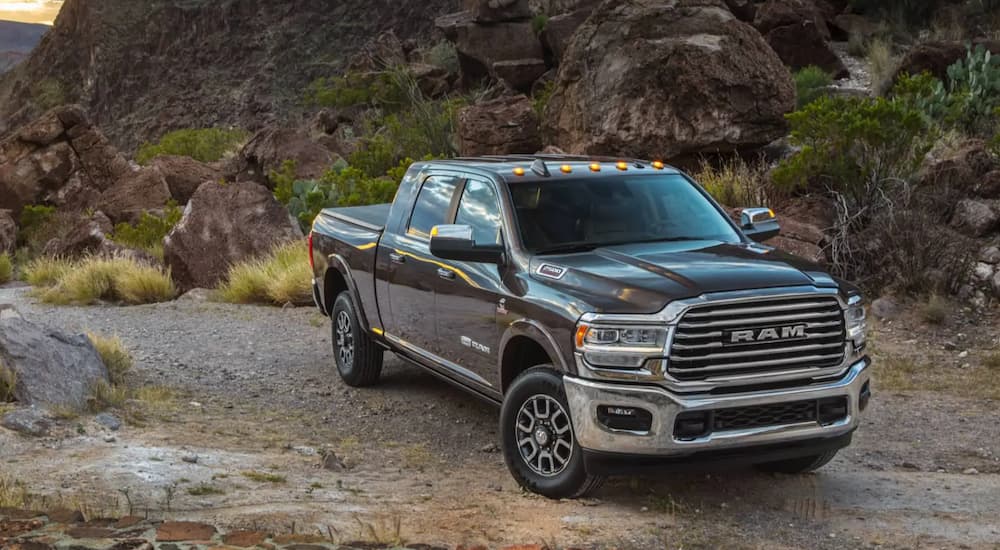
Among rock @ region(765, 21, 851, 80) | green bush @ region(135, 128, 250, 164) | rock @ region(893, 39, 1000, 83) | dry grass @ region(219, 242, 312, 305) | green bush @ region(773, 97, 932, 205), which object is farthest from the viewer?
green bush @ region(135, 128, 250, 164)

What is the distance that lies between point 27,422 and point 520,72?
24002 mm

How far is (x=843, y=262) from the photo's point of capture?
1305 centimetres

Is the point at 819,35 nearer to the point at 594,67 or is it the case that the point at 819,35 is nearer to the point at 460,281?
the point at 594,67

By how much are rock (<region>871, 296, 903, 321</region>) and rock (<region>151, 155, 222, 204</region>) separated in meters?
15.5

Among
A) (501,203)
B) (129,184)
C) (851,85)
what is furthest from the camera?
(851,85)

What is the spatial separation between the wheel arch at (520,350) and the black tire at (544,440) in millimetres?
191

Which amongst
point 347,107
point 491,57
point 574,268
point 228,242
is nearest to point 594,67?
point 228,242

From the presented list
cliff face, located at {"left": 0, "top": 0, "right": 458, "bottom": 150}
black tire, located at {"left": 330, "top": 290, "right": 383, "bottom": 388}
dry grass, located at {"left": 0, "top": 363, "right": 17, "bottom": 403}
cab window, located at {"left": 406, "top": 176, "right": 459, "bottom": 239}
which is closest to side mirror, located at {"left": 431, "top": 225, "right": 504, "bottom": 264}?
cab window, located at {"left": 406, "top": 176, "right": 459, "bottom": 239}

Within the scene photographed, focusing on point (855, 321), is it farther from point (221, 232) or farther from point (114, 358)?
point (221, 232)

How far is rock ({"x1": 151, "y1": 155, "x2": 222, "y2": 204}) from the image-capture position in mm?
24609

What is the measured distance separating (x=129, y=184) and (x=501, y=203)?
1722 centimetres

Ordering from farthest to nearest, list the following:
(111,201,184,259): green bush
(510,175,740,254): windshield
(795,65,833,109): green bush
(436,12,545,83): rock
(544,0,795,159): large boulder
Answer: (436,12,545,83): rock
(795,65,833,109): green bush
(111,201,184,259): green bush
(544,0,795,159): large boulder
(510,175,740,254): windshield

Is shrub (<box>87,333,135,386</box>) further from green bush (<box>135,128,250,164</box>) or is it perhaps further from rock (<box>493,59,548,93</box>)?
green bush (<box>135,128,250,164</box>)

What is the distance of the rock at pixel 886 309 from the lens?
12.2 metres
